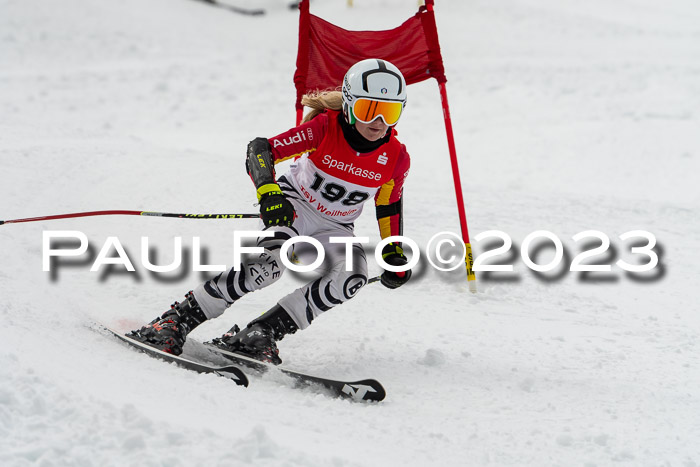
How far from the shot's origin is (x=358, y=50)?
228 inches

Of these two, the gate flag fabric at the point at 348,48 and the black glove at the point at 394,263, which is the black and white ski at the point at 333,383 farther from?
the gate flag fabric at the point at 348,48

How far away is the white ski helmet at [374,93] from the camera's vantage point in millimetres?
3613

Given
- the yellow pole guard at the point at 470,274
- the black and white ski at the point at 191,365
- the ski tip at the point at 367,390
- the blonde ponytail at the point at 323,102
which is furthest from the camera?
the yellow pole guard at the point at 470,274

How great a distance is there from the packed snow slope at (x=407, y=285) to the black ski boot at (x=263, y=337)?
18 cm

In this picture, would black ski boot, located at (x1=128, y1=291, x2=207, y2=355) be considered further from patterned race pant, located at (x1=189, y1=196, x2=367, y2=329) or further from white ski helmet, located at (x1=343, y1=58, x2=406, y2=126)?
white ski helmet, located at (x1=343, y1=58, x2=406, y2=126)

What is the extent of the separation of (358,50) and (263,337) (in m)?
3.08

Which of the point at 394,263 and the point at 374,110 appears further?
the point at 394,263

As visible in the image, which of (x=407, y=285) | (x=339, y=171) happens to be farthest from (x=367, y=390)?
(x=407, y=285)

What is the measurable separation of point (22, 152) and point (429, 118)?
6.84 metres

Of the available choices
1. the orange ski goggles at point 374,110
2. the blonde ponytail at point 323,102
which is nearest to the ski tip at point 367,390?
the orange ski goggles at point 374,110

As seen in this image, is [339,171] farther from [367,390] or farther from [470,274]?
[470,274]

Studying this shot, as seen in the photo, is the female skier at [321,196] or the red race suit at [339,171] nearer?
the female skier at [321,196]

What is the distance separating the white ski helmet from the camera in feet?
11.9

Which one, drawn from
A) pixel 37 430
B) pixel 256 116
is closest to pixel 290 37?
pixel 256 116
